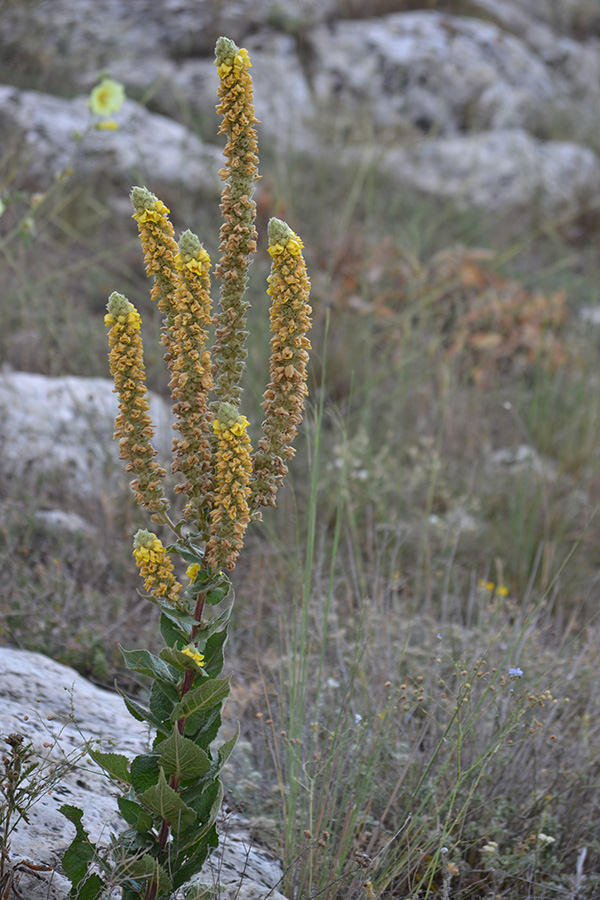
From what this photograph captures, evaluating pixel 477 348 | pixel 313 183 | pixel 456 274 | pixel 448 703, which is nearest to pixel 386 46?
pixel 313 183

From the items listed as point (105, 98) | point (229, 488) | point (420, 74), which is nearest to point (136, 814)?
point (229, 488)

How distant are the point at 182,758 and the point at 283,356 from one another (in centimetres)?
57

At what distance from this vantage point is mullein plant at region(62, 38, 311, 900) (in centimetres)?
108

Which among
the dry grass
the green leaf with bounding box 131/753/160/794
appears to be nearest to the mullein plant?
the green leaf with bounding box 131/753/160/794

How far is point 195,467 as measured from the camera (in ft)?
3.72

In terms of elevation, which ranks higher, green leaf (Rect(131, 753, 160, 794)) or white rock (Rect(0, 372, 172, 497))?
green leaf (Rect(131, 753, 160, 794))

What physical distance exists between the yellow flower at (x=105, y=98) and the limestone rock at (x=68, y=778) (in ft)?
6.15

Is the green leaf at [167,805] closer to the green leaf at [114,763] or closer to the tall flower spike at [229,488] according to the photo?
the green leaf at [114,763]

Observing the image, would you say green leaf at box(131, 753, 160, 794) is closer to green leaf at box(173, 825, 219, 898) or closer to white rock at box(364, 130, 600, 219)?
green leaf at box(173, 825, 219, 898)

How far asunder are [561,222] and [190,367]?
5.67m


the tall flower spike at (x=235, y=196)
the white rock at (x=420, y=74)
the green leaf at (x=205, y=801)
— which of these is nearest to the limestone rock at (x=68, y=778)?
the green leaf at (x=205, y=801)

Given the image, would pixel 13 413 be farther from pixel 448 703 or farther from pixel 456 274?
pixel 456 274

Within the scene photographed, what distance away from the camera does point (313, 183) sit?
19.0ft

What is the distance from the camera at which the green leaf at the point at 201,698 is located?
1072 mm
